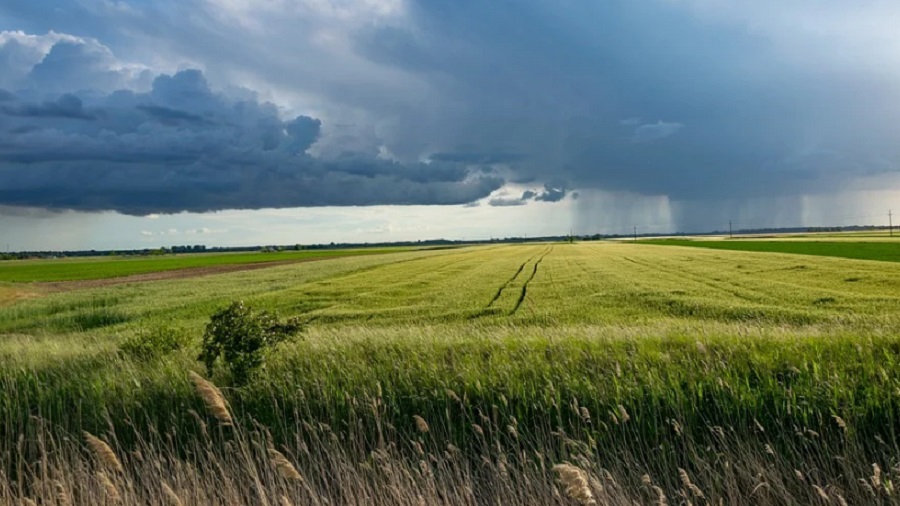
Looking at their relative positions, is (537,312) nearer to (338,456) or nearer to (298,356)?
(298,356)

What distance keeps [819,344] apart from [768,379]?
5.66m

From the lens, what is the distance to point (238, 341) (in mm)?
11258

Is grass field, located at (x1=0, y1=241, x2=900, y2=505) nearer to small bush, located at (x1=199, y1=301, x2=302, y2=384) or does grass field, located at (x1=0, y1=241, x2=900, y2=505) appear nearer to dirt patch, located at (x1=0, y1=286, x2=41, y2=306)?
small bush, located at (x1=199, y1=301, x2=302, y2=384)

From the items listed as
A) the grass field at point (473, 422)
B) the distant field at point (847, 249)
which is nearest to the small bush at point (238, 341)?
the grass field at point (473, 422)

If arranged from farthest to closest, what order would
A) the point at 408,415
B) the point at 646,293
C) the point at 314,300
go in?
the point at 314,300
the point at 646,293
the point at 408,415

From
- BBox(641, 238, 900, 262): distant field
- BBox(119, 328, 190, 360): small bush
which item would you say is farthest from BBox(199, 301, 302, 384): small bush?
BBox(641, 238, 900, 262): distant field

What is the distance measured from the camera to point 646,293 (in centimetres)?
3509

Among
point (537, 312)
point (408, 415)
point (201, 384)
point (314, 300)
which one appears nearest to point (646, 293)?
point (537, 312)

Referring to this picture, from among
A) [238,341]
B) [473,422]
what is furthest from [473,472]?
[238,341]

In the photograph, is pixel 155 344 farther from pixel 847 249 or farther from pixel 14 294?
pixel 847 249

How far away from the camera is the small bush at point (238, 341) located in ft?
36.1

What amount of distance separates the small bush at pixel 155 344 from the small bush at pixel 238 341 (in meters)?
3.12

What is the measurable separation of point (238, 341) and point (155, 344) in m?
4.95

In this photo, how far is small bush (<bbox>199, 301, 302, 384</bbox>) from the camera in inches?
434
